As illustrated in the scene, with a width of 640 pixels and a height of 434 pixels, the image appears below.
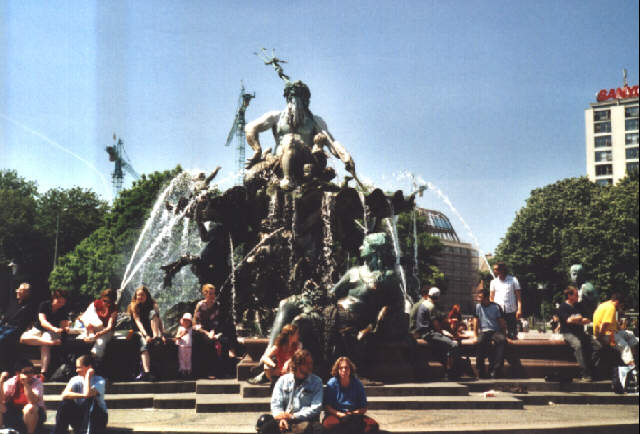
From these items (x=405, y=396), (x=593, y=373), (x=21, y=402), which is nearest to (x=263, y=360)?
(x=405, y=396)

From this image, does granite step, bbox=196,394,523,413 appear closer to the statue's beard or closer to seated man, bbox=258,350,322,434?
seated man, bbox=258,350,322,434

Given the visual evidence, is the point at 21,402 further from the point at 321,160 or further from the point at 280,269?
the point at 321,160

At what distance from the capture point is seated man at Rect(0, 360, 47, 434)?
7.59m

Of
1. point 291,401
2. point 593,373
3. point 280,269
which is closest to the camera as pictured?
point 291,401

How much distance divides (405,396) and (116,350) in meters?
4.37

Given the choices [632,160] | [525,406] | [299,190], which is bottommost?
[525,406]

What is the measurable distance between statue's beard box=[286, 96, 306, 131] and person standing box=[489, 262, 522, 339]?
6.12 m

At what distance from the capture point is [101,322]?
1054 centimetres

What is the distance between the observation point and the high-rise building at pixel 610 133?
81.8 meters

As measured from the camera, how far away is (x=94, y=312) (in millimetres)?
10625

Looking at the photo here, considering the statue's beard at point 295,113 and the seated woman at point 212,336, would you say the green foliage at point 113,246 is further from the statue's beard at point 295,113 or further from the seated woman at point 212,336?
the seated woman at point 212,336

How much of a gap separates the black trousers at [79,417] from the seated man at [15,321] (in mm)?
2934

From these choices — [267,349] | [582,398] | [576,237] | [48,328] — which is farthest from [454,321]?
[576,237]

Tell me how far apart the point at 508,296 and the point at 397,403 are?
4115 mm
